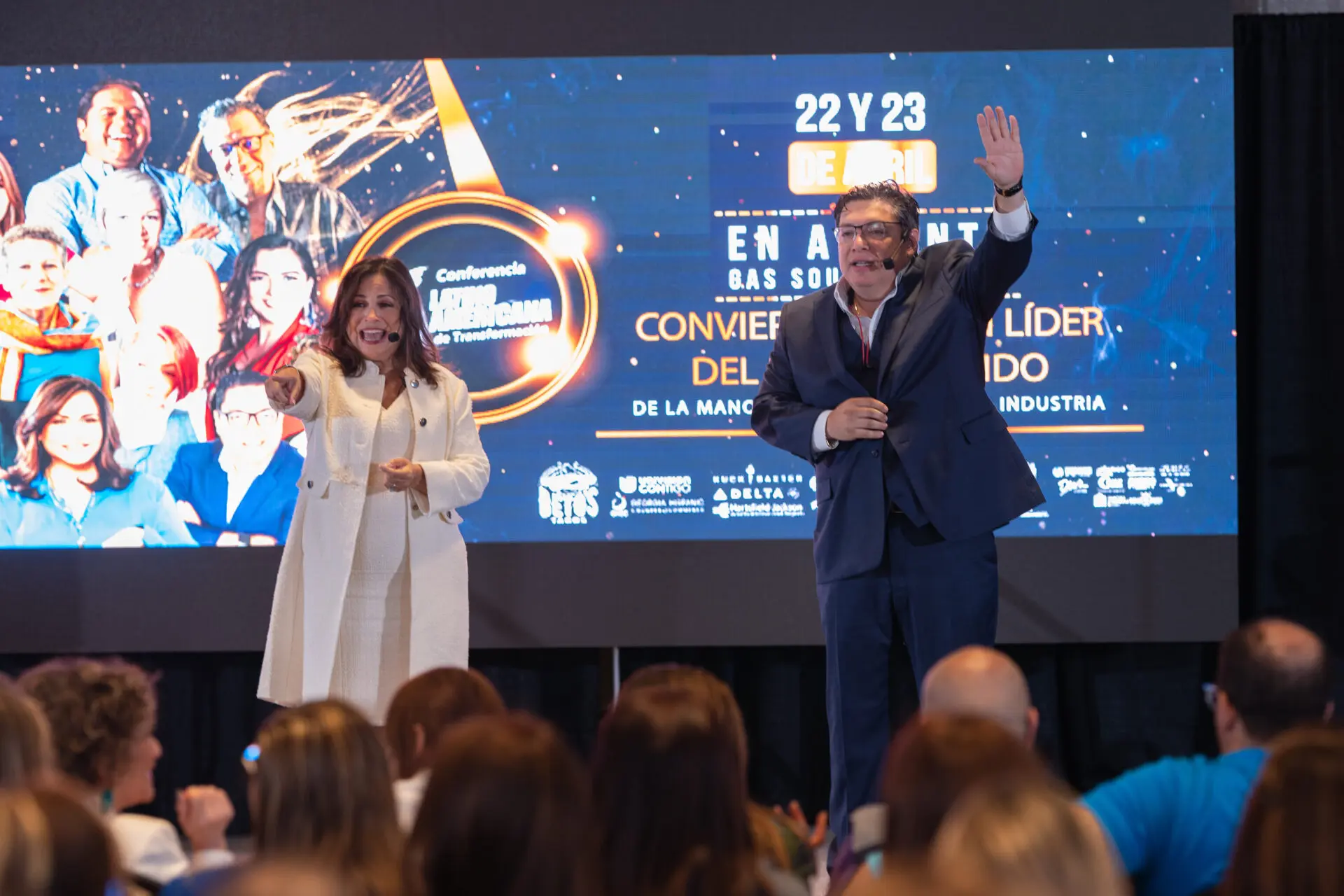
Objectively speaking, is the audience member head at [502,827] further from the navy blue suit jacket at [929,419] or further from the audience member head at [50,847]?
the navy blue suit jacket at [929,419]

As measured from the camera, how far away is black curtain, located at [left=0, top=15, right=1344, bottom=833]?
4.91 meters

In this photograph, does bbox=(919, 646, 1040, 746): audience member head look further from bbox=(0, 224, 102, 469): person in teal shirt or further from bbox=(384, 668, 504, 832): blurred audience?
bbox=(0, 224, 102, 469): person in teal shirt

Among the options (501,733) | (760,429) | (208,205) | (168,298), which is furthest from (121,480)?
(501,733)

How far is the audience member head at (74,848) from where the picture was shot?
127cm

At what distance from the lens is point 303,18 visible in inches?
190

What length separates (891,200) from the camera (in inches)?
136

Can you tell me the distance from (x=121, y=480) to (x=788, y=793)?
96.9 inches

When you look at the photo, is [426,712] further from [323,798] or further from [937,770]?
[937,770]

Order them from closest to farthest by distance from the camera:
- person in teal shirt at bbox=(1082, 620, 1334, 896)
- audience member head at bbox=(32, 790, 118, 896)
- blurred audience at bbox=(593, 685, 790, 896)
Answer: audience member head at bbox=(32, 790, 118, 896) < blurred audience at bbox=(593, 685, 790, 896) < person in teal shirt at bbox=(1082, 620, 1334, 896)

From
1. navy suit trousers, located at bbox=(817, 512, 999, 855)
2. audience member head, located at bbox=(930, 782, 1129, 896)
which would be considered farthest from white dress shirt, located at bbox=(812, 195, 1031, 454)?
audience member head, located at bbox=(930, 782, 1129, 896)

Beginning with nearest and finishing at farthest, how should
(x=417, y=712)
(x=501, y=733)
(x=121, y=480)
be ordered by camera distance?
(x=501, y=733) → (x=417, y=712) → (x=121, y=480)

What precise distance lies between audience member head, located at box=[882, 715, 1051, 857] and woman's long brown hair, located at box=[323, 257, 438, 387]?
226cm

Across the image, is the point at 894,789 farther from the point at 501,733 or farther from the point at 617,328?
the point at 617,328

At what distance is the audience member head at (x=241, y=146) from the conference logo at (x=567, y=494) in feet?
4.34
